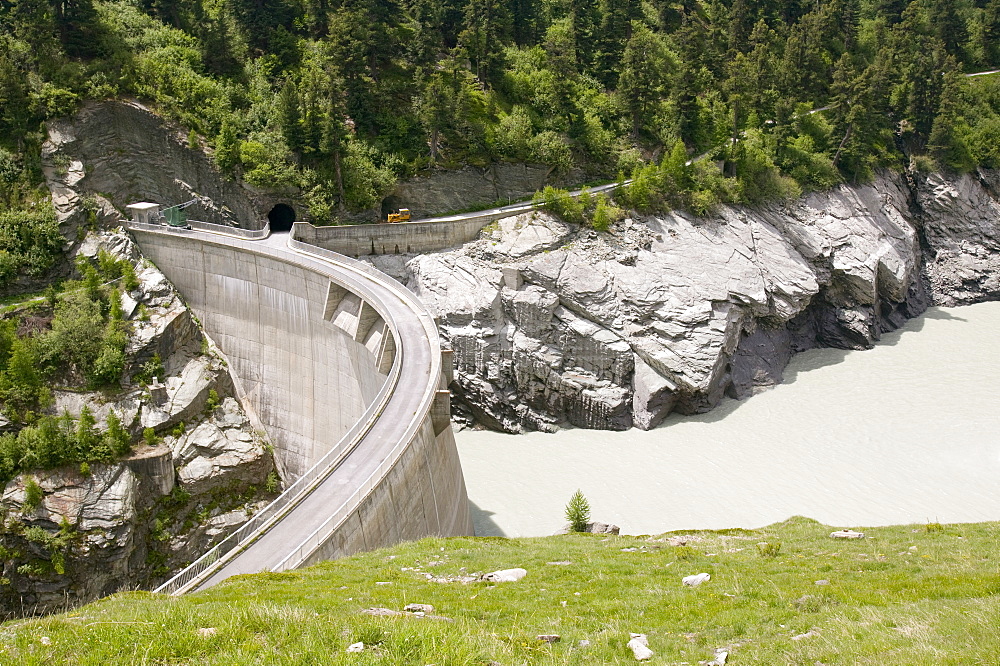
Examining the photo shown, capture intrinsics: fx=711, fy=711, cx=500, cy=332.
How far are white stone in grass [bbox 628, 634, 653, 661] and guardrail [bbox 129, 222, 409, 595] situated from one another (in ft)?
34.4

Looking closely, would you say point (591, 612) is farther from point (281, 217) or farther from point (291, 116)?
point (291, 116)

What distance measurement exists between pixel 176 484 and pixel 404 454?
15.8m

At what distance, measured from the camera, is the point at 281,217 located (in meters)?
43.5

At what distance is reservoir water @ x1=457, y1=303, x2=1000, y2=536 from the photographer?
28.3m

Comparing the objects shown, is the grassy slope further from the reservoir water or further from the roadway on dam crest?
the reservoir water

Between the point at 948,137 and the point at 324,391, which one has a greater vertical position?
the point at 948,137

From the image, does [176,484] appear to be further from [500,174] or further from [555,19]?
[555,19]

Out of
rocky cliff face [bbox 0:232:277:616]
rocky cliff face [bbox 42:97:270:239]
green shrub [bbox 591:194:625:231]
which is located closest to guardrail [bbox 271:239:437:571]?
rocky cliff face [bbox 0:232:277:616]

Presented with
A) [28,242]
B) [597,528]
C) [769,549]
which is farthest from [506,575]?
[28,242]

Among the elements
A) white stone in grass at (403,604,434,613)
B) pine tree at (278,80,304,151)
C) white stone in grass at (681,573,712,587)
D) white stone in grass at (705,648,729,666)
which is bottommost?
white stone in grass at (681,573,712,587)

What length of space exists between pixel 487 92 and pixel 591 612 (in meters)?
44.1

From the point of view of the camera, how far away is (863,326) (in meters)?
43.4

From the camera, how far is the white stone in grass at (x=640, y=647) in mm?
9000

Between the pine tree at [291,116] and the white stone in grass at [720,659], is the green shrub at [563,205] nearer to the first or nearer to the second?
the pine tree at [291,116]
